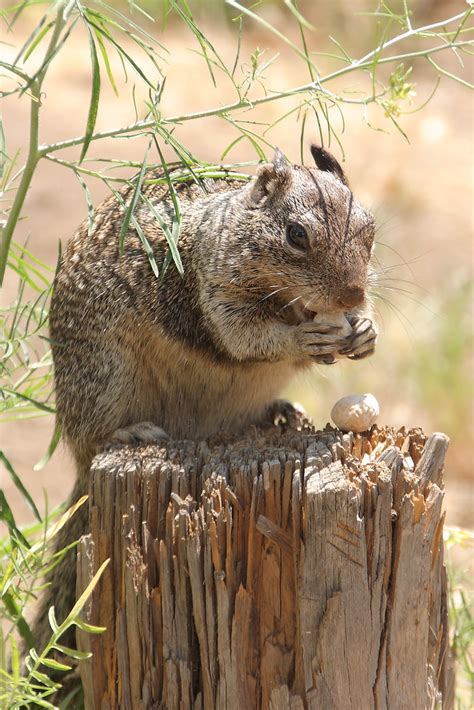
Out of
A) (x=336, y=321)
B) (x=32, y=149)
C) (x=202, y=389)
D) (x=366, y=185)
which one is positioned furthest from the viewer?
(x=366, y=185)

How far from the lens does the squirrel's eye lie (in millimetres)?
3584

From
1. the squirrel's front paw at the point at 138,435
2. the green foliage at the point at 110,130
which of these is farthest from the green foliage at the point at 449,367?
the squirrel's front paw at the point at 138,435

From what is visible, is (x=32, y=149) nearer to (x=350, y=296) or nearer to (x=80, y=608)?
(x=350, y=296)

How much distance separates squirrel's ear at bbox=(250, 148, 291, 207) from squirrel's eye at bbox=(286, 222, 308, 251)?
21 centimetres

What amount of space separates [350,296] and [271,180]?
24.6 inches

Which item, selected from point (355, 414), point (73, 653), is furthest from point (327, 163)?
point (73, 653)

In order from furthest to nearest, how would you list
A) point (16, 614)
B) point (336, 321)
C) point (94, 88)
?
point (336, 321), point (16, 614), point (94, 88)

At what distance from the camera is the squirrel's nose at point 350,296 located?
3.49m

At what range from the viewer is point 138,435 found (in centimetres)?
355

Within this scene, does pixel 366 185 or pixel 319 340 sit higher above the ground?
pixel 366 185

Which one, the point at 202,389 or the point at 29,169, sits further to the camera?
the point at 202,389

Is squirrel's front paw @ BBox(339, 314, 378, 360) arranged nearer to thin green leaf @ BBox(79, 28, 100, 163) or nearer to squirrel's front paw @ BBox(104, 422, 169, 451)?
squirrel's front paw @ BBox(104, 422, 169, 451)

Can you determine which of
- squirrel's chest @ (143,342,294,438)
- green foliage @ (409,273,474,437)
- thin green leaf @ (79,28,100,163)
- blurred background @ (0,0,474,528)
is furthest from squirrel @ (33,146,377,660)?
green foliage @ (409,273,474,437)

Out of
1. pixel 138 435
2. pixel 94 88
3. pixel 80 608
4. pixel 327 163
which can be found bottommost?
pixel 80 608
